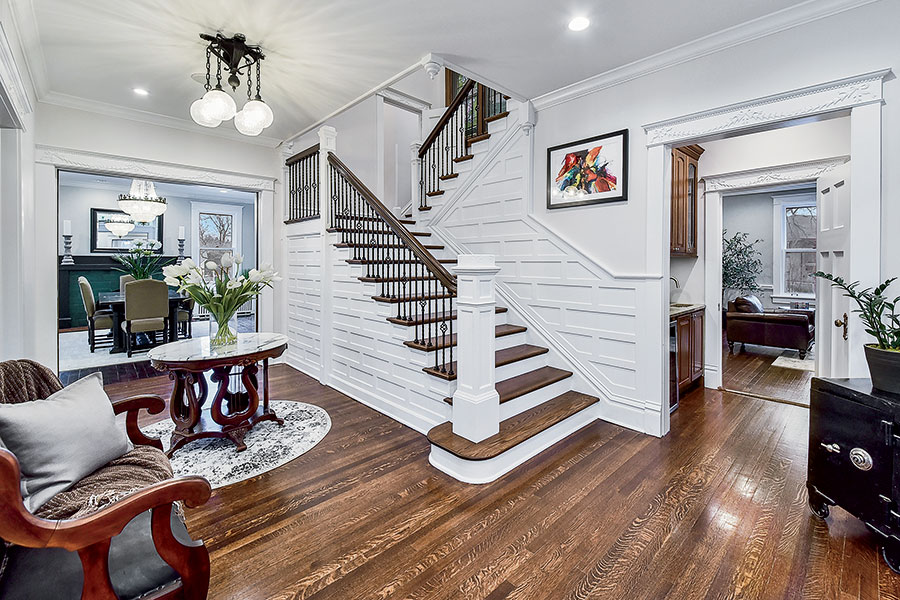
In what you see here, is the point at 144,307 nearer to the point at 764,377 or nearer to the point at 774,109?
the point at 774,109

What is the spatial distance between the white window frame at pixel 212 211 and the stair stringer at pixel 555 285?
732cm

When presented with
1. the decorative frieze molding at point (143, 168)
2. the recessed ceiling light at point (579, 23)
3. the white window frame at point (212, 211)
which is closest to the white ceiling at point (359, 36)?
the recessed ceiling light at point (579, 23)

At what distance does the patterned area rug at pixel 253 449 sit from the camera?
2551 mm

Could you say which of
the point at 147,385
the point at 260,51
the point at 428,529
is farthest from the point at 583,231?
the point at 147,385

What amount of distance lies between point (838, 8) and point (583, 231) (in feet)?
6.18

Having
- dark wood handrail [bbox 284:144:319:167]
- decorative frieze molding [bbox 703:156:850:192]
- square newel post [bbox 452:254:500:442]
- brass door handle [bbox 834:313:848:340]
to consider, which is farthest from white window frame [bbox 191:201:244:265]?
brass door handle [bbox 834:313:848:340]

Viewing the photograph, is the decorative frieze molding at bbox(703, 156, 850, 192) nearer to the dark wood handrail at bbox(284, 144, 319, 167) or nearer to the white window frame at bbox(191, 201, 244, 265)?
the dark wood handrail at bbox(284, 144, 319, 167)

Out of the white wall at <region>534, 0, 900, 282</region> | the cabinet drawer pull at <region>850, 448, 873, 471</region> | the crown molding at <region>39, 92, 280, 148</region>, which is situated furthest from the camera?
the crown molding at <region>39, 92, 280, 148</region>

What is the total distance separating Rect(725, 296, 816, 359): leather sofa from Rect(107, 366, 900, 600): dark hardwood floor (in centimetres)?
365

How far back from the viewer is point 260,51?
295 cm

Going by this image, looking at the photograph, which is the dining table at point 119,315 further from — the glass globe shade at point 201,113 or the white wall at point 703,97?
the white wall at point 703,97

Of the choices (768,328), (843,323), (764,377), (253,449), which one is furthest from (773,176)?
(253,449)

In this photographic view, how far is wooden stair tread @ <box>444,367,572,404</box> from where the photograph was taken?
119 inches

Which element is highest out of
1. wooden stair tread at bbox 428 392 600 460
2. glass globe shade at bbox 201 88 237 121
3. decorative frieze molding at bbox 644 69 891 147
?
glass globe shade at bbox 201 88 237 121
